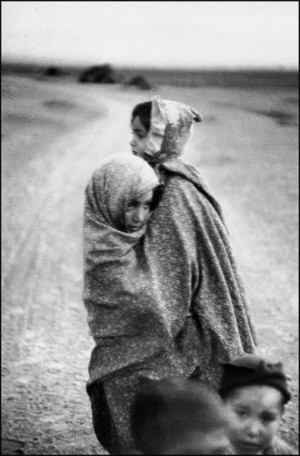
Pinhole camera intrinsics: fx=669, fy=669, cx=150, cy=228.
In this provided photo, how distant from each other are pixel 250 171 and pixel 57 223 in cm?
661

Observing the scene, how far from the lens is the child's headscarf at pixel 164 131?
125 inches

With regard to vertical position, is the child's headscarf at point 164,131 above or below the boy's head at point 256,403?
above

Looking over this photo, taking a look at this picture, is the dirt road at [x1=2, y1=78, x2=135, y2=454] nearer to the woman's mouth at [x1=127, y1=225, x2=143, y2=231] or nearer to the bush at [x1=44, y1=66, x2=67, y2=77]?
the woman's mouth at [x1=127, y1=225, x2=143, y2=231]

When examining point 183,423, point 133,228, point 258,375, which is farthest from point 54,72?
point 183,423

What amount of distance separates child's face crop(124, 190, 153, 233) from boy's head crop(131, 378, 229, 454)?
0.93 meters

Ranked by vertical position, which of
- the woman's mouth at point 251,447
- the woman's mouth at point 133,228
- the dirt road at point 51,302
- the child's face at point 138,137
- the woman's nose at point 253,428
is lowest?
the dirt road at point 51,302

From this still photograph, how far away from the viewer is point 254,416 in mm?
2336

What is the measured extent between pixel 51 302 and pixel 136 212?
5.53 m

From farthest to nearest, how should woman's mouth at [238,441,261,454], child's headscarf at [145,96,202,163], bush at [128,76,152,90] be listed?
bush at [128,76,152,90]
child's headscarf at [145,96,202,163]
woman's mouth at [238,441,261,454]

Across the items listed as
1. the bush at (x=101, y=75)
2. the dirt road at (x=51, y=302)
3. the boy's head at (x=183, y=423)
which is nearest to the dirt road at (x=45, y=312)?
the dirt road at (x=51, y=302)

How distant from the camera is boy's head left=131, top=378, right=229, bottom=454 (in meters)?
1.91

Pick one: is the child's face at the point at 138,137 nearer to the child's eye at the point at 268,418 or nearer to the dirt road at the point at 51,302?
the child's eye at the point at 268,418

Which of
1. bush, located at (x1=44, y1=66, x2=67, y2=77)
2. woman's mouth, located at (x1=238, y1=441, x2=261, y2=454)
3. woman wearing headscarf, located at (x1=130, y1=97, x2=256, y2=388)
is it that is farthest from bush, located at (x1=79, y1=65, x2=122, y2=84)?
woman's mouth, located at (x1=238, y1=441, x2=261, y2=454)

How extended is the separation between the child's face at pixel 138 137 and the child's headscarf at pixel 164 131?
0.05 m
